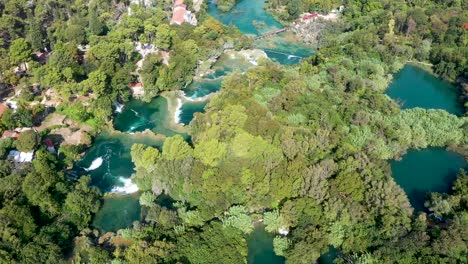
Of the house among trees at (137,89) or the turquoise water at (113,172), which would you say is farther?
the house among trees at (137,89)

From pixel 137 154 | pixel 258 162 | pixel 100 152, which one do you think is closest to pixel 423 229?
pixel 258 162

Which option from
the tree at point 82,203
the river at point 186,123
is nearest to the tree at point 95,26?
the river at point 186,123

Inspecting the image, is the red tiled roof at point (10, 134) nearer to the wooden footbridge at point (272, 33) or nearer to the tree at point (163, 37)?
the tree at point (163, 37)

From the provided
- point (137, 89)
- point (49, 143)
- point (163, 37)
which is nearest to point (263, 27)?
point (163, 37)

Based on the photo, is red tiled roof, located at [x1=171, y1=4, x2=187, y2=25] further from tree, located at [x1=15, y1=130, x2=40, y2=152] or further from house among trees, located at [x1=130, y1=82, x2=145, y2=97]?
tree, located at [x1=15, y1=130, x2=40, y2=152]

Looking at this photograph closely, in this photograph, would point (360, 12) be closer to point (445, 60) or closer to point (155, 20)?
point (445, 60)

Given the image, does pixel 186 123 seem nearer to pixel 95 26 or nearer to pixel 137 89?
pixel 137 89
